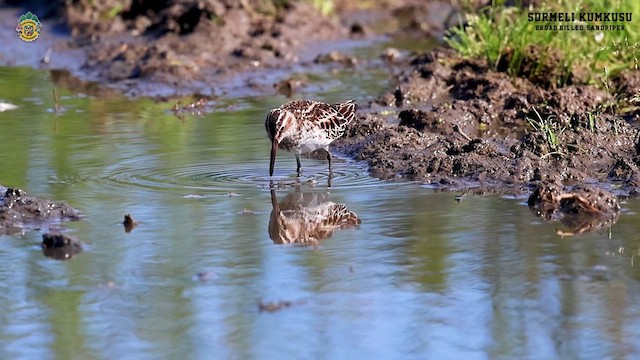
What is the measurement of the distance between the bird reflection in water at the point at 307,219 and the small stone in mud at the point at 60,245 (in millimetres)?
1328

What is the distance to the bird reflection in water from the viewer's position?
8.23m

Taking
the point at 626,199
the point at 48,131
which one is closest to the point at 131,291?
the point at 626,199

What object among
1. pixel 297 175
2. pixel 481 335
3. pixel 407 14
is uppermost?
pixel 407 14

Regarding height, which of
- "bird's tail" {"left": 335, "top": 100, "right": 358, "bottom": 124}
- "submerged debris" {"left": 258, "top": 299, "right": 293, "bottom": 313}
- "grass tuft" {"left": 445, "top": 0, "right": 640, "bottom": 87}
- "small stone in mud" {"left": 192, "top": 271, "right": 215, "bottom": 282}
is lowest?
"submerged debris" {"left": 258, "top": 299, "right": 293, "bottom": 313}

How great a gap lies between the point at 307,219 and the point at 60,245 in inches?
72.3

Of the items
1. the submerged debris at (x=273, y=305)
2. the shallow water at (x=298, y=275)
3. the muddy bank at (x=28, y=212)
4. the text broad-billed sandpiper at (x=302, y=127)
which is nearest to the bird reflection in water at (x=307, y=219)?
the shallow water at (x=298, y=275)

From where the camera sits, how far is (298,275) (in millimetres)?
7266

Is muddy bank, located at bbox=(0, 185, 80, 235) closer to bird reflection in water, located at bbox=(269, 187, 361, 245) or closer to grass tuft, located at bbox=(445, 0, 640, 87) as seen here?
bird reflection in water, located at bbox=(269, 187, 361, 245)

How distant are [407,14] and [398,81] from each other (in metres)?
7.08

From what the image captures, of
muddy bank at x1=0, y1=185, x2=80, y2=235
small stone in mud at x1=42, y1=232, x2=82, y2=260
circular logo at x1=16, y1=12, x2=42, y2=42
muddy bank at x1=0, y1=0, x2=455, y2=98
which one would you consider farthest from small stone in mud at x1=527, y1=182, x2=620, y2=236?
circular logo at x1=16, y1=12, x2=42, y2=42

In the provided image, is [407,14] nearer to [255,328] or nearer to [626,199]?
[626,199]

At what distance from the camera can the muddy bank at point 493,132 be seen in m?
9.72

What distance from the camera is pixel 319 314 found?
21.6 feet

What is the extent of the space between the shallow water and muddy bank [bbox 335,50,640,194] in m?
0.44
